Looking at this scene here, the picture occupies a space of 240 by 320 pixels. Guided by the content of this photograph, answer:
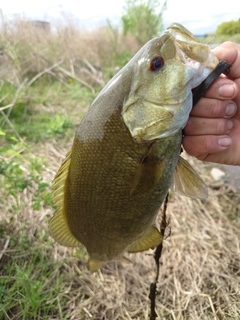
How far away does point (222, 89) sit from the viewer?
1371mm

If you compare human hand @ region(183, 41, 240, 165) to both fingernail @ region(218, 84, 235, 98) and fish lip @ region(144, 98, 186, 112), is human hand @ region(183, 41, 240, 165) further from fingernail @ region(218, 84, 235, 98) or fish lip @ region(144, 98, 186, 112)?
fish lip @ region(144, 98, 186, 112)

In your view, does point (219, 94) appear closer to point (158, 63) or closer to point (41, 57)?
point (158, 63)

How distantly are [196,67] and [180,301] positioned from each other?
7.20 feet

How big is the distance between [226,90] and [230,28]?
2926 cm

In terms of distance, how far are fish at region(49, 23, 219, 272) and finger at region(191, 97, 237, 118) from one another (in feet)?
0.63

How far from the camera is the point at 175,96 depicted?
123 cm

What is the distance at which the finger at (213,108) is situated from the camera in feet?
4.67

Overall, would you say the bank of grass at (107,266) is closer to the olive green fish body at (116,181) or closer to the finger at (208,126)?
the olive green fish body at (116,181)

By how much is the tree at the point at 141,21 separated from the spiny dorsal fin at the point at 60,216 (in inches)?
431

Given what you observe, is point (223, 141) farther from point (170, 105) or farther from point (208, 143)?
point (170, 105)

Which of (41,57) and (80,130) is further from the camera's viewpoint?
(41,57)

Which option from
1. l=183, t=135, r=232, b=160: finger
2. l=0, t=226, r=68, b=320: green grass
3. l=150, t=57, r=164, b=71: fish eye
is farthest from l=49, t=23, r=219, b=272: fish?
l=0, t=226, r=68, b=320: green grass

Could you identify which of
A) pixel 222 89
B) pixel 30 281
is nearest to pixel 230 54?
pixel 222 89

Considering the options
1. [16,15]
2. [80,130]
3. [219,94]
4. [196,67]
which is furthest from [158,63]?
[16,15]
